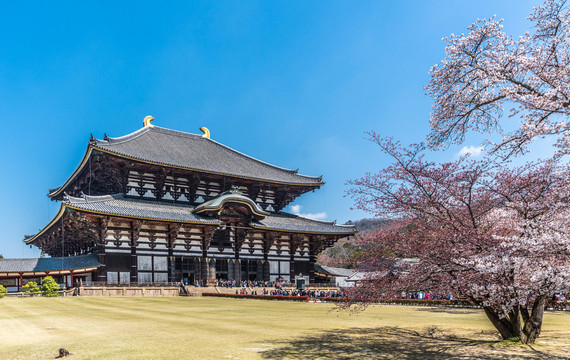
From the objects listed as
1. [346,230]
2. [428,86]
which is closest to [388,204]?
[428,86]

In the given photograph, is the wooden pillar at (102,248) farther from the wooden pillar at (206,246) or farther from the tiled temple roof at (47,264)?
the wooden pillar at (206,246)

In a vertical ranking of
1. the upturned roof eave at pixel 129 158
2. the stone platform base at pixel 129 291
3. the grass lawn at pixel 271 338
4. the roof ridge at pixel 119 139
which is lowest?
the stone platform base at pixel 129 291

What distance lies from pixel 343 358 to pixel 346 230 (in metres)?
40.4

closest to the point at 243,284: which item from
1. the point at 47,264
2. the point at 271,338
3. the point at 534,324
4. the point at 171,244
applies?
the point at 171,244

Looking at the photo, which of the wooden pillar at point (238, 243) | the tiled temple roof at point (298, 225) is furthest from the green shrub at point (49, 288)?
the tiled temple roof at point (298, 225)

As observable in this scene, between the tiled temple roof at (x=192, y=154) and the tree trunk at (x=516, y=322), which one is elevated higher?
the tiled temple roof at (x=192, y=154)

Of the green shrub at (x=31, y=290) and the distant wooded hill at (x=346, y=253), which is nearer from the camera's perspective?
the distant wooded hill at (x=346, y=253)

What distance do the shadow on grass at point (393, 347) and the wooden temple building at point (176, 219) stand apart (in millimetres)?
27356

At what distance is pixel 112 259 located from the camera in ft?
121

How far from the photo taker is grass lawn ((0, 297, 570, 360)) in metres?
9.90

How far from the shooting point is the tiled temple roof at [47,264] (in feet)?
114

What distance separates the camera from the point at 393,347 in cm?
1093

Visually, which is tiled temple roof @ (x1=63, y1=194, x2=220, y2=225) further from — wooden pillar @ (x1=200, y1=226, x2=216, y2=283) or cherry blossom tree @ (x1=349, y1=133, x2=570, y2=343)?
cherry blossom tree @ (x1=349, y1=133, x2=570, y2=343)

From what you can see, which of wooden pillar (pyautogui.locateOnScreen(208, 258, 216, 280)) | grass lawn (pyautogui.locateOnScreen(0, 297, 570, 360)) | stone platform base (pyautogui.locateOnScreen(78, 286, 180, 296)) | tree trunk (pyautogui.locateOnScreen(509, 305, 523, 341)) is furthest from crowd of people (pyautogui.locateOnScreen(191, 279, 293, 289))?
tree trunk (pyautogui.locateOnScreen(509, 305, 523, 341))
